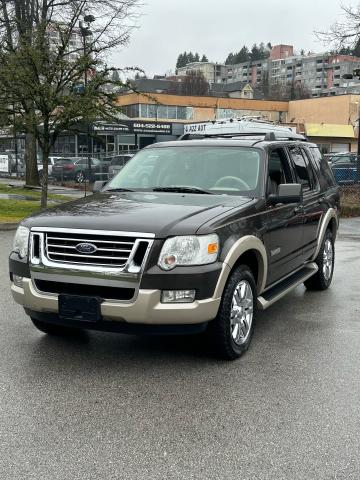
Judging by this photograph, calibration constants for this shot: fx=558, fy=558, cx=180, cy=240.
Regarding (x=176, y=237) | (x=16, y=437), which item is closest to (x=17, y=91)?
(x=176, y=237)

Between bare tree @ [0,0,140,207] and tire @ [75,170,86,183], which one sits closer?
bare tree @ [0,0,140,207]

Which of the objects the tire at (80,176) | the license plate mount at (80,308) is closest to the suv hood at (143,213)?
the license plate mount at (80,308)

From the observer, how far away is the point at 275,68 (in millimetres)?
163500

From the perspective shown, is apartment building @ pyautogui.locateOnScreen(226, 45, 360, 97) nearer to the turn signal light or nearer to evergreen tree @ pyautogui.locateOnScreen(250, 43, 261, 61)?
evergreen tree @ pyautogui.locateOnScreen(250, 43, 261, 61)

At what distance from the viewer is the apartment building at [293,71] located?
5625 inches

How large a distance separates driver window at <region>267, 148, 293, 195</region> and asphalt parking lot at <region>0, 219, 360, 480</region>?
143 cm

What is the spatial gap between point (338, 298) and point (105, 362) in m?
3.43

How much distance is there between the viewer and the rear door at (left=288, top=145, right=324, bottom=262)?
6.30 m

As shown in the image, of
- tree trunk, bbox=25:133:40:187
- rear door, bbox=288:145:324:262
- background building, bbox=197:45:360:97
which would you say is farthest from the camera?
background building, bbox=197:45:360:97

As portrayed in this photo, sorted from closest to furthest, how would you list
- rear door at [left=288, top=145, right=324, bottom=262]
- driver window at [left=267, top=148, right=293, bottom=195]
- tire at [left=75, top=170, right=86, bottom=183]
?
driver window at [left=267, top=148, right=293, bottom=195]
rear door at [left=288, top=145, right=324, bottom=262]
tire at [left=75, top=170, right=86, bottom=183]

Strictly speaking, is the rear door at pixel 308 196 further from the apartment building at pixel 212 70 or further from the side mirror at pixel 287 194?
the apartment building at pixel 212 70

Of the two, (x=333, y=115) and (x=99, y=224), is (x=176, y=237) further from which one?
(x=333, y=115)

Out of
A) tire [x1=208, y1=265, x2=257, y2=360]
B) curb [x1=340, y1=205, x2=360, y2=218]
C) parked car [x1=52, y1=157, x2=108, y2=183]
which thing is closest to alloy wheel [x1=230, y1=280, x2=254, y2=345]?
tire [x1=208, y1=265, x2=257, y2=360]

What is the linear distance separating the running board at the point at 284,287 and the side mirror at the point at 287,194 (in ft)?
2.86
